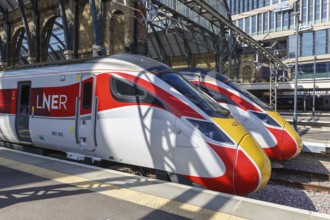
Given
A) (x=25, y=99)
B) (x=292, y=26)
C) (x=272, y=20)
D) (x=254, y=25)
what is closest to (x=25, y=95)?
(x=25, y=99)

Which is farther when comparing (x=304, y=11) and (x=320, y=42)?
(x=304, y=11)

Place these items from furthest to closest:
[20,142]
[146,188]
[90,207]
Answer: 1. [20,142]
2. [146,188]
3. [90,207]

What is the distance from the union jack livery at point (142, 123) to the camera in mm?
5508

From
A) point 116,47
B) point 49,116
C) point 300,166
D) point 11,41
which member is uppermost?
point 11,41

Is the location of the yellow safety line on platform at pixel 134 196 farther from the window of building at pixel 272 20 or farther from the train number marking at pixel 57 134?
the window of building at pixel 272 20

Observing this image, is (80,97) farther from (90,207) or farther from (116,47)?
(116,47)

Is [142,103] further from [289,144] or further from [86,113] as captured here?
[289,144]

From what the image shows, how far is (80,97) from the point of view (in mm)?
7340

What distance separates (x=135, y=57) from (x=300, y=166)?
7.19 metres

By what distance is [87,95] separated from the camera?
284 inches

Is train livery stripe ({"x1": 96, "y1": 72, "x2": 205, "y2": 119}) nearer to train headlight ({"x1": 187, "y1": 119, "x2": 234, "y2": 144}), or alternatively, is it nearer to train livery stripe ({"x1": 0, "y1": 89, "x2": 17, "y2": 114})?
train headlight ({"x1": 187, "y1": 119, "x2": 234, "y2": 144})

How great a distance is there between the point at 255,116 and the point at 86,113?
5196 mm

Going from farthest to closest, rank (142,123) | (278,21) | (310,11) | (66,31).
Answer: (278,21) → (310,11) → (66,31) → (142,123)

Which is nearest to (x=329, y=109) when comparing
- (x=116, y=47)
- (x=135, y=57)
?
(x=116, y=47)
